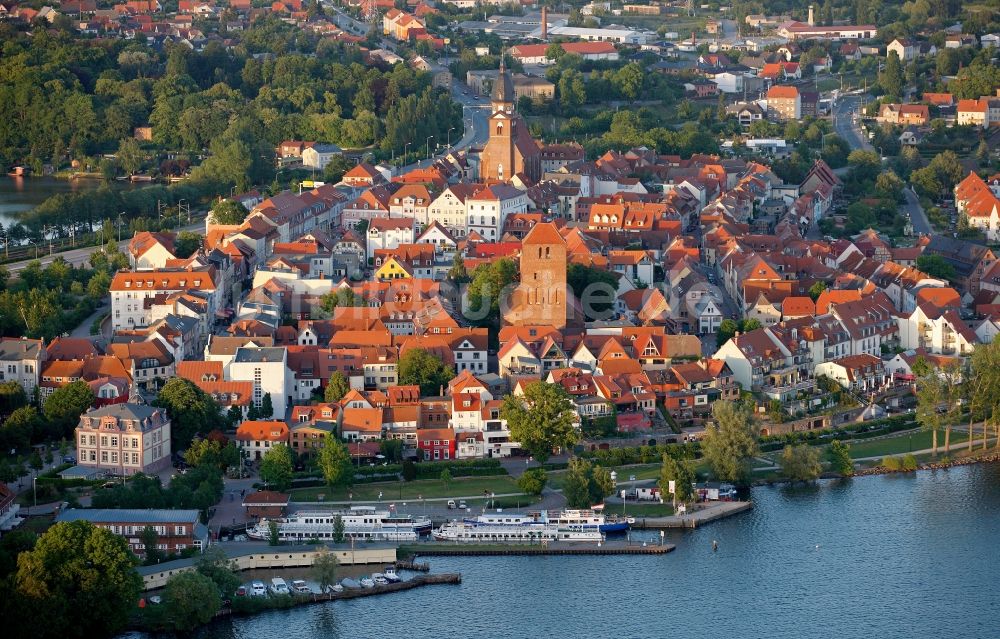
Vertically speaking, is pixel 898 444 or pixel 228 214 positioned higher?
pixel 228 214

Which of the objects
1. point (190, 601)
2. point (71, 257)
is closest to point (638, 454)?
point (190, 601)

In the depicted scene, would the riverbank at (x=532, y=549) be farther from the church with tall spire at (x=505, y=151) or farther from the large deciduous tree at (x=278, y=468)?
the church with tall spire at (x=505, y=151)

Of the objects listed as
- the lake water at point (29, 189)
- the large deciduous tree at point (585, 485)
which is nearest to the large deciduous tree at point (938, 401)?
the large deciduous tree at point (585, 485)

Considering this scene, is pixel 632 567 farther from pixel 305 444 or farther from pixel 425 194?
pixel 425 194

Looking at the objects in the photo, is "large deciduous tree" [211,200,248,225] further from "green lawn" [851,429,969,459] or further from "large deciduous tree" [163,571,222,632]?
"large deciduous tree" [163,571,222,632]

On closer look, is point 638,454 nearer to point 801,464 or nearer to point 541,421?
point 541,421
